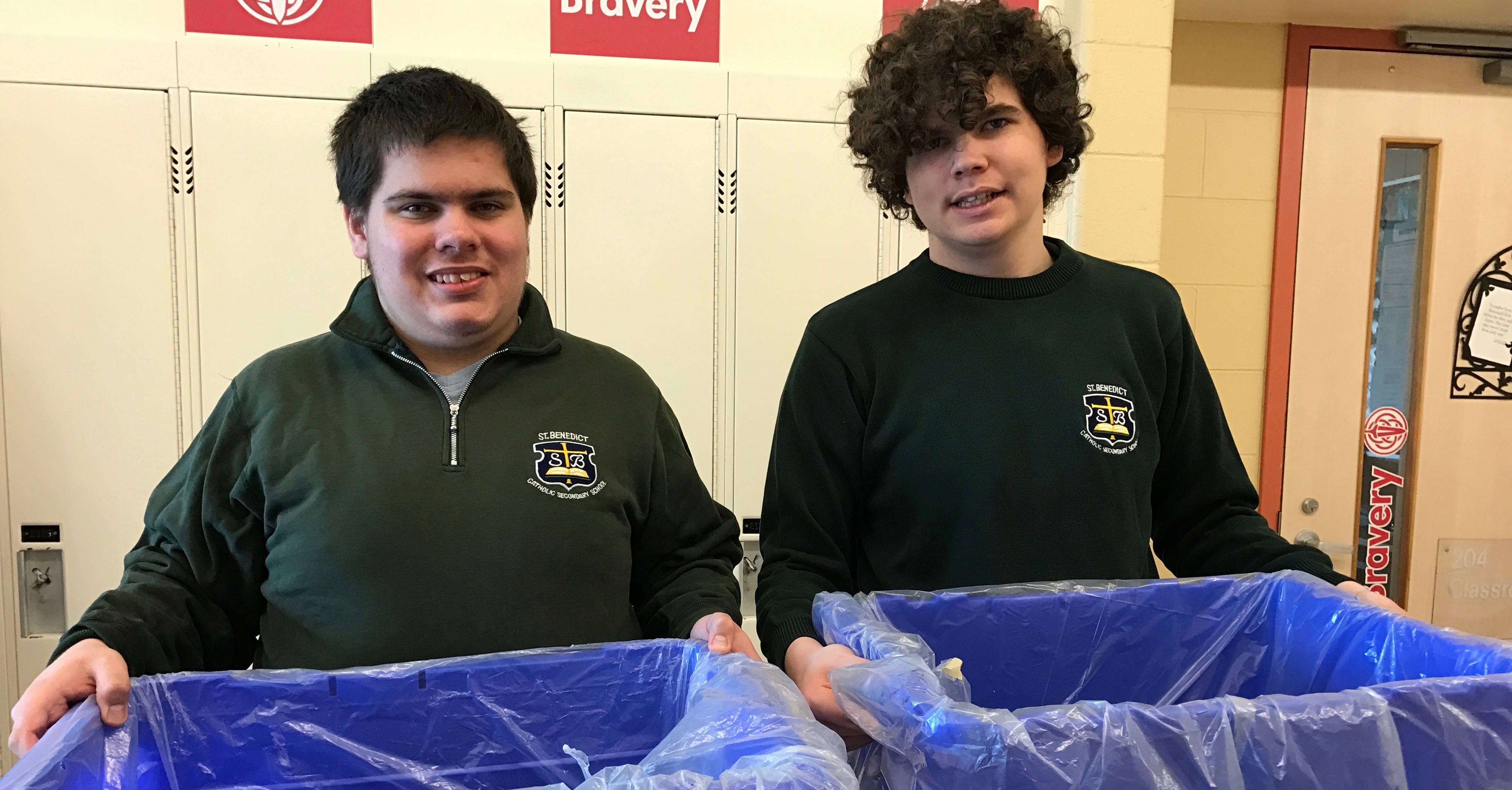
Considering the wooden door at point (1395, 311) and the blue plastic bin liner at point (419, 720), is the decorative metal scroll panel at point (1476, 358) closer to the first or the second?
the wooden door at point (1395, 311)

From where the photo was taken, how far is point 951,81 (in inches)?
42.0

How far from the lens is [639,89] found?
217cm

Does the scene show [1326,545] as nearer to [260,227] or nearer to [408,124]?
[408,124]

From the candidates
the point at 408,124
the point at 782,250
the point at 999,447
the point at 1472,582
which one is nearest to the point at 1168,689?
the point at 999,447

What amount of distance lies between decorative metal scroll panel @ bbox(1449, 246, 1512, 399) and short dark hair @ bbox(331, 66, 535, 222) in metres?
2.62

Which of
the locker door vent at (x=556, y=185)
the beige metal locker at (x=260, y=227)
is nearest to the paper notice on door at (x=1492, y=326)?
the locker door vent at (x=556, y=185)

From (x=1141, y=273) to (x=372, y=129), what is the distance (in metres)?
0.98

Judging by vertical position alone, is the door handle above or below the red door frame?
below

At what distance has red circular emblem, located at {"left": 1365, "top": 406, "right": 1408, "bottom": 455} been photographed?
248cm

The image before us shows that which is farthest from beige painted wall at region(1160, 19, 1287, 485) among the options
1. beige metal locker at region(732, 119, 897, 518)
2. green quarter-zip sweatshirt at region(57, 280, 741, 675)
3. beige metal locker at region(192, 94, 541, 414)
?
green quarter-zip sweatshirt at region(57, 280, 741, 675)

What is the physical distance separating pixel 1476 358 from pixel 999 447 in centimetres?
227

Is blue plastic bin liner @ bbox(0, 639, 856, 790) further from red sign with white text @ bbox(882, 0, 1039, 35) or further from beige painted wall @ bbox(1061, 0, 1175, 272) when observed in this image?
beige painted wall @ bbox(1061, 0, 1175, 272)

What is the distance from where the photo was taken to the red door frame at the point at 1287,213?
238cm

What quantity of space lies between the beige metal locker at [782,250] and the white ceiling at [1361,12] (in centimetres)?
98
